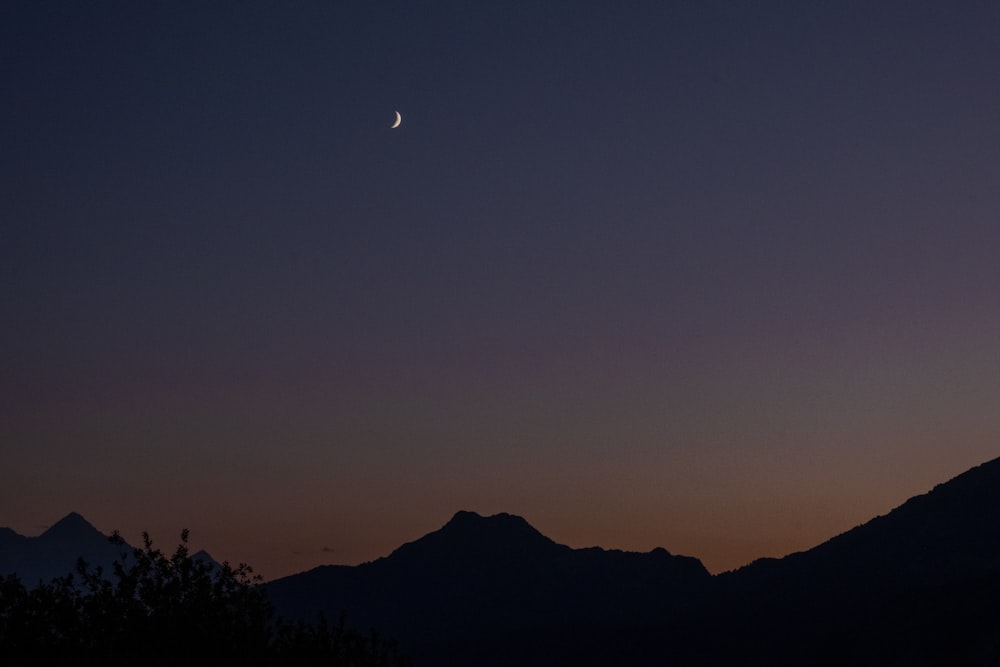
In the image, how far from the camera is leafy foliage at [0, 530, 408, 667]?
28109 millimetres

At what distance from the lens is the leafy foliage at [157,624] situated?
28109 mm

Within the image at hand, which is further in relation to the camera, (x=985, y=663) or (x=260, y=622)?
(x=985, y=663)

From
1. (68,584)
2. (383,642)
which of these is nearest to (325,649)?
(383,642)

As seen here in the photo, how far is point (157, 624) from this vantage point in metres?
29.2

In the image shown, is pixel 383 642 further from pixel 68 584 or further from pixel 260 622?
pixel 68 584

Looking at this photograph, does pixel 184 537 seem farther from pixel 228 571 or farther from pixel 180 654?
pixel 180 654

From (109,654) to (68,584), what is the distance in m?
3.67

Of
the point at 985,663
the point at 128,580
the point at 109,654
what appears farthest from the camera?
the point at 985,663

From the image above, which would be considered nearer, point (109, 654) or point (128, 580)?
point (109, 654)

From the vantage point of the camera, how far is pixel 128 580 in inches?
1177

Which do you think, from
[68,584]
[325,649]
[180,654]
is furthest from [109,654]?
[325,649]

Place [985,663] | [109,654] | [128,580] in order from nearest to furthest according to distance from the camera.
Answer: [109,654] < [128,580] < [985,663]

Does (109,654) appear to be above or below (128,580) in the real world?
below

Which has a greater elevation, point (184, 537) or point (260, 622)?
point (184, 537)
